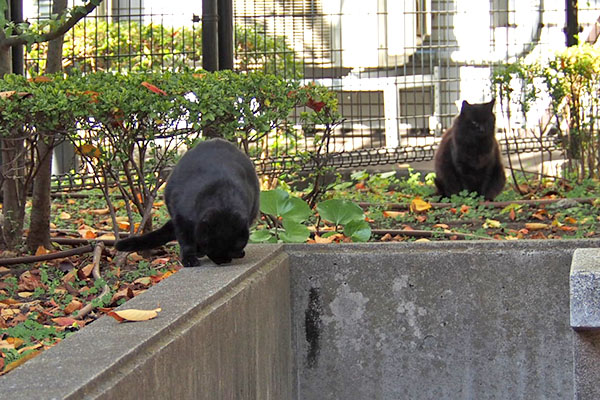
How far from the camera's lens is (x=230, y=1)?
24.3 feet

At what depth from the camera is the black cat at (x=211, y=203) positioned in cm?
407

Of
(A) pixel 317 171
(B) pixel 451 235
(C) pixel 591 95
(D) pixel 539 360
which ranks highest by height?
(C) pixel 591 95

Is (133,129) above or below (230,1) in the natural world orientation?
below

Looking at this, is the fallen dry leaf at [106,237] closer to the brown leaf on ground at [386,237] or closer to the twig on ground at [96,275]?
the twig on ground at [96,275]

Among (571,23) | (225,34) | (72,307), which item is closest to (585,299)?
(72,307)

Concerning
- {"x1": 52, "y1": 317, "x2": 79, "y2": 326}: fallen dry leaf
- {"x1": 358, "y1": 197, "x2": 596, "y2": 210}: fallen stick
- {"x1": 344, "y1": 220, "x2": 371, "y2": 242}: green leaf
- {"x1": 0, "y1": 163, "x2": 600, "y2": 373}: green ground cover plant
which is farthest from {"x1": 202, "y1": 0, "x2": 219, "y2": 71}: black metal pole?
{"x1": 52, "y1": 317, "x2": 79, "y2": 326}: fallen dry leaf

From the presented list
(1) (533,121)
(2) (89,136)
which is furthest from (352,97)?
(2) (89,136)

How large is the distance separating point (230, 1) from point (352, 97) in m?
3.31

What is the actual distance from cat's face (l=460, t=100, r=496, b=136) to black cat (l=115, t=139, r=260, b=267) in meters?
4.69

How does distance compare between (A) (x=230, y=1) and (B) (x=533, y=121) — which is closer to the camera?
(A) (x=230, y=1)

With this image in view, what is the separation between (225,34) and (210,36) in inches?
6.5

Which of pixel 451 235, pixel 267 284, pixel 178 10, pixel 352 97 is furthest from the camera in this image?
pixel 352 97

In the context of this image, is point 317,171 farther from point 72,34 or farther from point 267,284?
point 72,34

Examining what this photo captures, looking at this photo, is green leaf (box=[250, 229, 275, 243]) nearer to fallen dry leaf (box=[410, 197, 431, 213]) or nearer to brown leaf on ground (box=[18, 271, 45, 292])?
brown leaf on ground (box=[18, 271, 45, 292])
